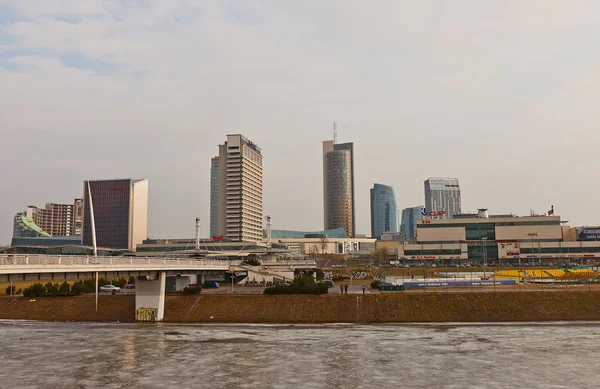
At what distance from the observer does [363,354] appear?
54.2 m

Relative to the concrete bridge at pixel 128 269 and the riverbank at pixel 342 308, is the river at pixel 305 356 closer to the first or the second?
the riverbank at pixel 342 308

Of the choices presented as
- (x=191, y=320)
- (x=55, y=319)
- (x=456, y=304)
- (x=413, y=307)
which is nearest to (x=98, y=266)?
(x=191, y=320)

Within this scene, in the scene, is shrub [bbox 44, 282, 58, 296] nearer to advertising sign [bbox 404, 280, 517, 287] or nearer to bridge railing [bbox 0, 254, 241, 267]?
bridge railing [bbox 0, 254, 241, 267]

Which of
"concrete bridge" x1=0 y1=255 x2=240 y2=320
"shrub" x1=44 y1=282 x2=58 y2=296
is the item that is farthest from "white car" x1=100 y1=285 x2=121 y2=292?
"concrete bridge" x1=0 y1=255 x2=240 y2=320

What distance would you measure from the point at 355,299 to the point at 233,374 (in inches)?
1825

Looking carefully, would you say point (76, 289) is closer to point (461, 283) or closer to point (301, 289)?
point (301, 289)

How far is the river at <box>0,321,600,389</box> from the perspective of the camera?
4316 centimetres

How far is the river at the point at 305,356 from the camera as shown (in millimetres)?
43156

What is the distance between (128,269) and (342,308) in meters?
35.7

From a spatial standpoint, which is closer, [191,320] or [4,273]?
[4,273]

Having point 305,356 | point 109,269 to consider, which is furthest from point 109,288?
point 305,356

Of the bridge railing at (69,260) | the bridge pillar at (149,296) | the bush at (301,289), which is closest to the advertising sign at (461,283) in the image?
the bush at (301,289)

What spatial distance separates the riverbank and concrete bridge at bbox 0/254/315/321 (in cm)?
492

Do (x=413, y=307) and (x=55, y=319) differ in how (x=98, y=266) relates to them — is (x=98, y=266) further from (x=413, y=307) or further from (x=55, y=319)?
(x=413, y=307)
